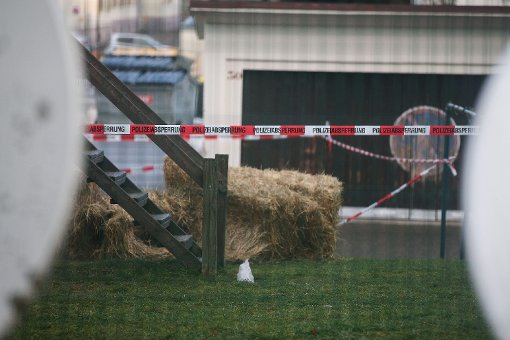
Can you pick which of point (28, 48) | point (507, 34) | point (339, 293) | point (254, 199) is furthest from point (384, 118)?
point (28, 48)

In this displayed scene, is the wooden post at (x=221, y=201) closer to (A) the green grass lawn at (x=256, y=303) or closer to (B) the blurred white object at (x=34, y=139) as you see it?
(A) the green grass lawn at (x=256, y=303)

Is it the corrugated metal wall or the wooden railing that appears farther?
the corrugated metal wall

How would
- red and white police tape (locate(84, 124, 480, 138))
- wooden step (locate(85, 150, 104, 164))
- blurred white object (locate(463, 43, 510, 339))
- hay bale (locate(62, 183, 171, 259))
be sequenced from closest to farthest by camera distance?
blurred white object (locate(463, 43, 510, 339))
red and white police tape (locate(84, 124, 480, 138))
wooden step (locate(85, 150, 104, 164))
hay bale (locate(62, 183, 171, 259))

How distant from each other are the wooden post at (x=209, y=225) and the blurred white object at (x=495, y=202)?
4.03 m

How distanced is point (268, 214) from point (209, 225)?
191 centimetres

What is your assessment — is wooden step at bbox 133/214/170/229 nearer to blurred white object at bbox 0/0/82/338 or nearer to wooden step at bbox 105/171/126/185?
wooden step at bbox 105/171/126/185

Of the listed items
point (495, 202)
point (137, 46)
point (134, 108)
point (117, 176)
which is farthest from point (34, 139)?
point (137, 46)

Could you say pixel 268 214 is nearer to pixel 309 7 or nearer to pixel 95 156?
pixel 95 156

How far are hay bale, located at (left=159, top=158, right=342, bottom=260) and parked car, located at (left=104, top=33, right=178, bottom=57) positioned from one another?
14.3 meters

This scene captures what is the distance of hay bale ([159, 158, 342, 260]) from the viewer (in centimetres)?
1005

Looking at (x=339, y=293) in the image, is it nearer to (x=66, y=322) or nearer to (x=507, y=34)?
(x=66, y=322)

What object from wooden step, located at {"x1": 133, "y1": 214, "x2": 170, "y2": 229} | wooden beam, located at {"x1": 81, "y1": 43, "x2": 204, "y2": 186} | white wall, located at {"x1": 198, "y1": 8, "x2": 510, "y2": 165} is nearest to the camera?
wooden beam, located at {"x1": 81, "y1": 43, "x2": 204, "y2": 186}

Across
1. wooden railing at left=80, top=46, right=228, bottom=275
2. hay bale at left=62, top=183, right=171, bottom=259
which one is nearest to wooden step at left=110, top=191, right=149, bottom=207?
wooden railing at left=80, top=46, right=228, bottom=275

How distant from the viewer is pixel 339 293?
748 centimetres
